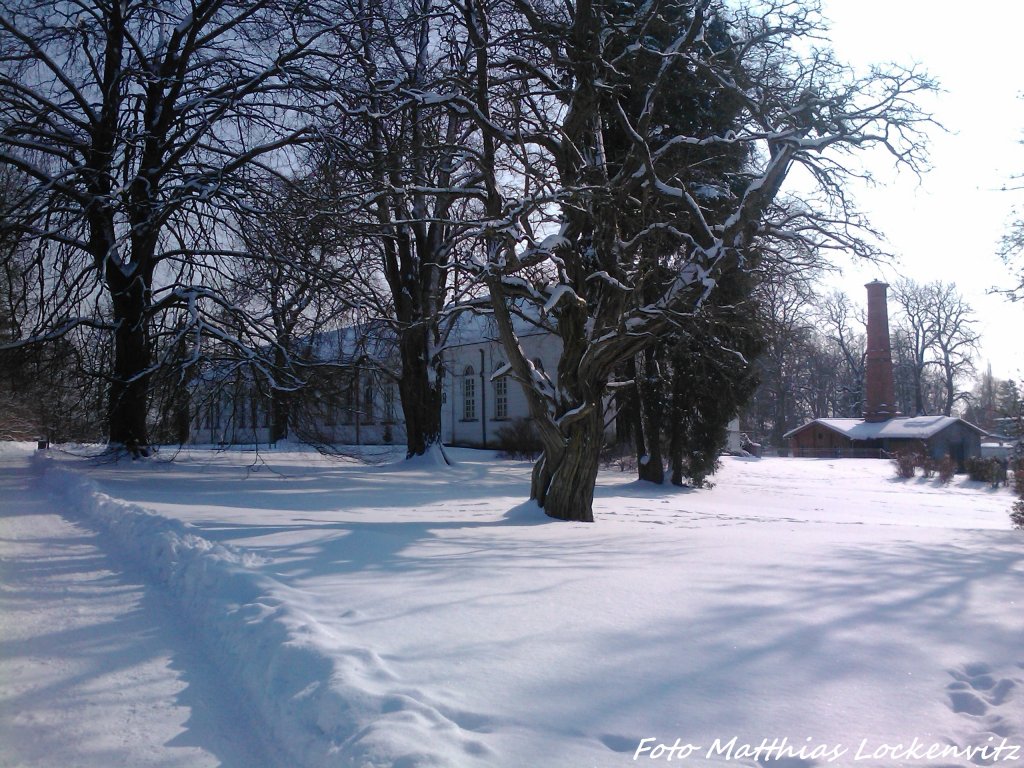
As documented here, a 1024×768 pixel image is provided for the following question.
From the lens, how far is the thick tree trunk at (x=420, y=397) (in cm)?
2525

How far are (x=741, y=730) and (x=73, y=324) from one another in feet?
62.3

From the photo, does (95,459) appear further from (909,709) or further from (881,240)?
(909,709)

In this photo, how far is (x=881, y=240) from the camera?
13500mm

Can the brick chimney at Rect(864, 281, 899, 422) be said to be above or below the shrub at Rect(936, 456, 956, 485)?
above

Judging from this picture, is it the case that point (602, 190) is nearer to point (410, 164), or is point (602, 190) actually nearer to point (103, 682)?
point (410, 164)

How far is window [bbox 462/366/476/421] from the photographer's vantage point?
46.6 m

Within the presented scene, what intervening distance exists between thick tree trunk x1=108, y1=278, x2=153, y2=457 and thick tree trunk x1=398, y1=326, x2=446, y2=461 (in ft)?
24.6

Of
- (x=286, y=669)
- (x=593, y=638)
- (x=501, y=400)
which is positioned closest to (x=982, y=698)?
(x=593, y=638)

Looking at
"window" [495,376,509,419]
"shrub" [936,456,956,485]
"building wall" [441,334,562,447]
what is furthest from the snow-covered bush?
"window" [495,376,509,419]

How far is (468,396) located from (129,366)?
1100 inches

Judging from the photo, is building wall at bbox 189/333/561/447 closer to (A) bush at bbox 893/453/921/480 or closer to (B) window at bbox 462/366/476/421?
(B) window at bbox 462/366/476/421

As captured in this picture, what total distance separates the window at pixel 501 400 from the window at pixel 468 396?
213 centimetres

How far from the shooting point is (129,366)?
2031 centimetres

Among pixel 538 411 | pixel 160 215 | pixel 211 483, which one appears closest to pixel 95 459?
pixel 211 483
